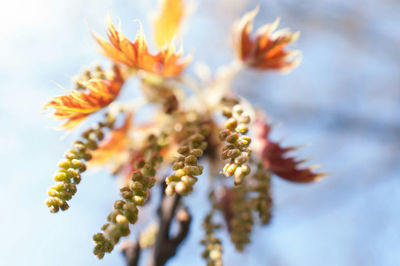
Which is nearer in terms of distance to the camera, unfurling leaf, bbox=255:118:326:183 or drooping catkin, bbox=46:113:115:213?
drooping catkin, bbox=46:113:115:213

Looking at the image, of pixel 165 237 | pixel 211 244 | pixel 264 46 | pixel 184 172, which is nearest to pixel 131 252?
pixel 165 237

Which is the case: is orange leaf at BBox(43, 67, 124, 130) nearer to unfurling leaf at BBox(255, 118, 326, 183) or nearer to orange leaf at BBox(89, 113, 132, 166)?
orange leaf at BBox(89, 113, 132, 166)

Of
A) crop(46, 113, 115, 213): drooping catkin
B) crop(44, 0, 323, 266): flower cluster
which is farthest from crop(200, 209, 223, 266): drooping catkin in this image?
crop(46, 113, 115, 213): drooping catkin

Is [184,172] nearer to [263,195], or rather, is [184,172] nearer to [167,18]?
[263,195]

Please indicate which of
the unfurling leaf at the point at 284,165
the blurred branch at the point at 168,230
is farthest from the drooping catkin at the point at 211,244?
the unfurling leaf at the point at 284,165

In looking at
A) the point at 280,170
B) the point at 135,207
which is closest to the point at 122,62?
the point at 135,207
